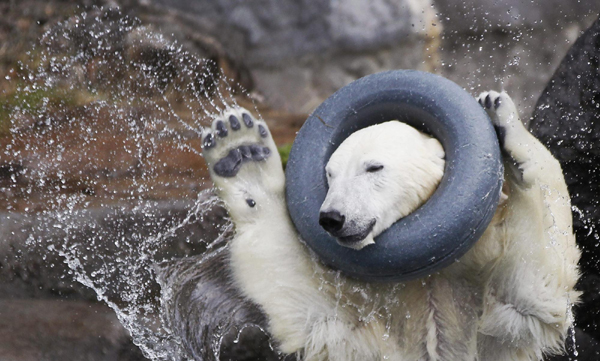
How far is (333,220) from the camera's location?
1.91 m

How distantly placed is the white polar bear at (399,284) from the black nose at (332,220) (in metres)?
0.05

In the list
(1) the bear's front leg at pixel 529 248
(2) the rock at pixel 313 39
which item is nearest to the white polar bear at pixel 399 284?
(1) the bear's front leg at pixel 529 248

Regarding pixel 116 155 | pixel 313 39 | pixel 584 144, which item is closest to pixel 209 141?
pixel 584 144

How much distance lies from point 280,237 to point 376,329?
0.51 metres

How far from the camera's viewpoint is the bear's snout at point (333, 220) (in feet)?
6.24

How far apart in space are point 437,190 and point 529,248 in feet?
1.29

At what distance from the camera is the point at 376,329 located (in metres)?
2.44

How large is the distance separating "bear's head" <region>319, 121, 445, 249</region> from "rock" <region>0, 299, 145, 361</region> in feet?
5.14

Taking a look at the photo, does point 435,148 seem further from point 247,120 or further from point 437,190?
point 247,120

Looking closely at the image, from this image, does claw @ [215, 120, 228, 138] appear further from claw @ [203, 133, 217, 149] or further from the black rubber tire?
the black rubber tire

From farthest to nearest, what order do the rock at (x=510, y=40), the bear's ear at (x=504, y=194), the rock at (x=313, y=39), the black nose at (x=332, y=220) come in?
the rock at (x=313, y=39), the rock at (x=510, y=40), the bear's ear at (x=504, y=194), the black nose at (x=332, y=220)

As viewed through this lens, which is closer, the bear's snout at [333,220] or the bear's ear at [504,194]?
the bear's snout at [333,220]

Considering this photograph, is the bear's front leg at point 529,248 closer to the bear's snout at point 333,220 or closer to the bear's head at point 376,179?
the bear's head at point 376,179

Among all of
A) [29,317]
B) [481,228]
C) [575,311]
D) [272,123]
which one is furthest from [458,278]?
→ [272,123]
